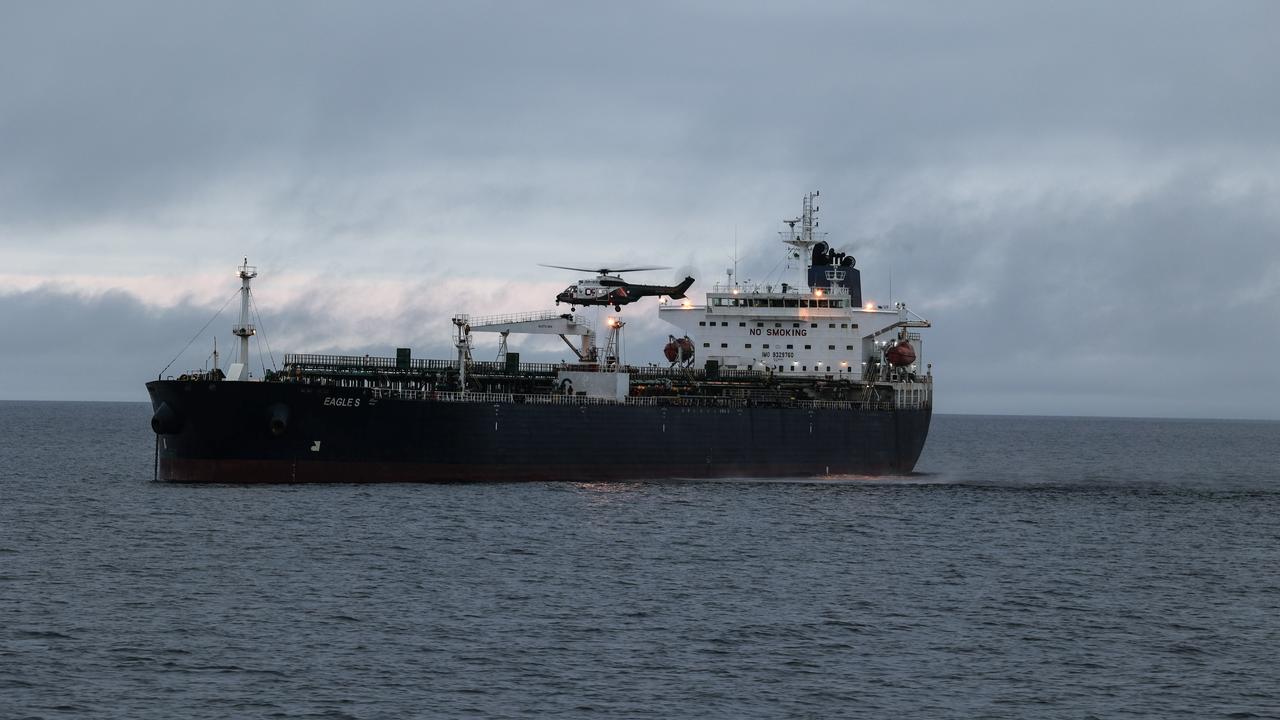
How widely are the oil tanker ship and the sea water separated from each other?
177cm

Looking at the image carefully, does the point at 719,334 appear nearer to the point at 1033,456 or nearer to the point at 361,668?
the point at 361,668

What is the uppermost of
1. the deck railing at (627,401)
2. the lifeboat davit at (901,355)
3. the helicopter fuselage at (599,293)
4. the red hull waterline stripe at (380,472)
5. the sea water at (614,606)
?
the helicopter fuselage at (599,293)

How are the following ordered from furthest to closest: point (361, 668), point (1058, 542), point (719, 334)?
point (719, 334), point (1058, 542), point (361, 668)

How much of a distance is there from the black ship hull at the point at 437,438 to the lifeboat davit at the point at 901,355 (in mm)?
11700

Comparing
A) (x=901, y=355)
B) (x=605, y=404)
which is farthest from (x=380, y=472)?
(x=901, y=355)

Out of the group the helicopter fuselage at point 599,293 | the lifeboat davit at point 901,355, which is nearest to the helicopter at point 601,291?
the helicopter fuselage at point 599,293

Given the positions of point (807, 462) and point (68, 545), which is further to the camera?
point (807, 462)

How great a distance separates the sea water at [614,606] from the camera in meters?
27.3

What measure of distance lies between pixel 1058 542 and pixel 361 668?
3128 centimetres

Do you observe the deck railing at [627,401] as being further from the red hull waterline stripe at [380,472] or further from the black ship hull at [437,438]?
the red hull waterline stripe at [380,472]

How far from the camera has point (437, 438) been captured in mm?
60656

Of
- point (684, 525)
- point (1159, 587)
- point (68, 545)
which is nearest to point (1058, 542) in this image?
point (1159, 587)

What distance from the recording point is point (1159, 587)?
41062mm

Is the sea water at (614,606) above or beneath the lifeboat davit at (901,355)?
beneath
